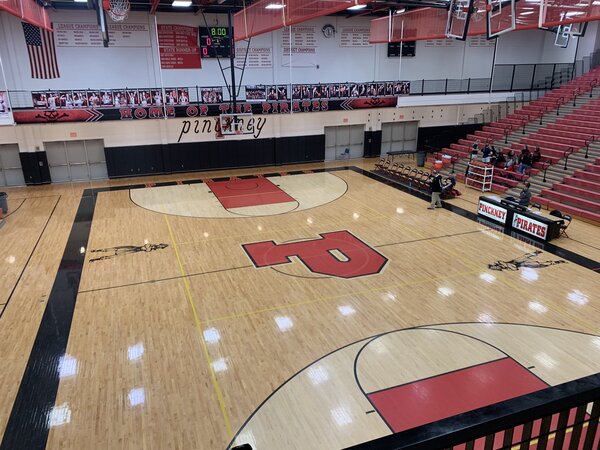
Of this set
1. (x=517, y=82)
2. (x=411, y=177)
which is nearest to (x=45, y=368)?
(x=411, y=177)

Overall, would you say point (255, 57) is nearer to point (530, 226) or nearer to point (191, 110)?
point (191, 110)

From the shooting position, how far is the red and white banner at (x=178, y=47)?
74.9ft

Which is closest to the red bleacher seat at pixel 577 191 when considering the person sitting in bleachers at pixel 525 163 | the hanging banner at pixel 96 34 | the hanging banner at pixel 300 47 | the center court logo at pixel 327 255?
the person sitting in bleachers at pixel 525 163

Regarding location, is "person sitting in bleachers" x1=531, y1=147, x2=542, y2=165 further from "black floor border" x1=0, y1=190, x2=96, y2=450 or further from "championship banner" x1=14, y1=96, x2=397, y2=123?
"black floor border" x1=0, y1=190, x2=96, y2=450

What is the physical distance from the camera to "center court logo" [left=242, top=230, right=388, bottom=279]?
11336 millimetres

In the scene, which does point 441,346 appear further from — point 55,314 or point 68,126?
point 68,126

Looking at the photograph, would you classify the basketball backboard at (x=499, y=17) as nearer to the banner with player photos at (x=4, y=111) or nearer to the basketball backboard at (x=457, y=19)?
the basketball backboard at (x=457, y=19)

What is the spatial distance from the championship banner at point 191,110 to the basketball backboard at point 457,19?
10133 mm

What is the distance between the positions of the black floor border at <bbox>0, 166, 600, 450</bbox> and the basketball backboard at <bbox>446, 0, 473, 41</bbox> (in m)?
7.17

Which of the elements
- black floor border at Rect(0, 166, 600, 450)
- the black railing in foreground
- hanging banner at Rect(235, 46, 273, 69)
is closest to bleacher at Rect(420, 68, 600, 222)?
black floor border at Rect(0, 166, 600, 450)

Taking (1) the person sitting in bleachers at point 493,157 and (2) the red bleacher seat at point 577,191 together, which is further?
(1) the person sitting in bleachers at point 493,157

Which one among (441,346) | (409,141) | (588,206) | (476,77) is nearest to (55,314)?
(441,346)

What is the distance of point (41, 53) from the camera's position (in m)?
21.2

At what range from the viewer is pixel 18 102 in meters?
20.9
